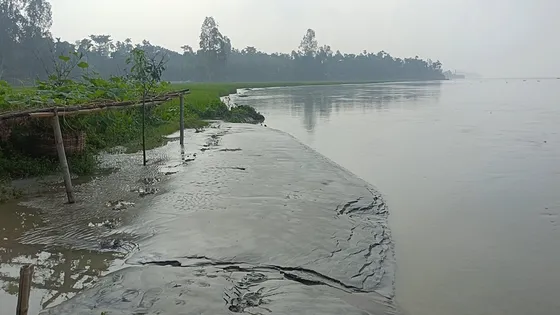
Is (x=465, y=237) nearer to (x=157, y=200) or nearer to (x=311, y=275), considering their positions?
(x=311, y=275)

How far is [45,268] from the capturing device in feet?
15.8

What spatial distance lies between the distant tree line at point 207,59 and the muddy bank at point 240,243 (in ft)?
60.5

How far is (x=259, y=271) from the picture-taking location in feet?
15.9

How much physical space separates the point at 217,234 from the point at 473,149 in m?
10.4

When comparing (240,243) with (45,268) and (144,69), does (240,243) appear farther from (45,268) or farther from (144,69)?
(144,69)

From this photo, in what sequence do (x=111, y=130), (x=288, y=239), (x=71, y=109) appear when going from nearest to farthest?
(x=288, y=239) < (x=71, y=109) < (x=111, y=130)

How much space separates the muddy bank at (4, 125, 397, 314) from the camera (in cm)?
419

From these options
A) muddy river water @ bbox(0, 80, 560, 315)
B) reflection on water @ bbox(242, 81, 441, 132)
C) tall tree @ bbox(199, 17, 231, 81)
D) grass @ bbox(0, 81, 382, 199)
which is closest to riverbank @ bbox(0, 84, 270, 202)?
grass @ bbox(0, 81, 382, 199)

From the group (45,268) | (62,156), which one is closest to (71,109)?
(62,156)

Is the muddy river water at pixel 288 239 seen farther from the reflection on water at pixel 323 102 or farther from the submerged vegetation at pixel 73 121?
the reflection on water at pixel 323 102

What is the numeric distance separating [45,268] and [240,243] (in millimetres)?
2066

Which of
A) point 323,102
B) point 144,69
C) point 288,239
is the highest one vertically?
point 144,69

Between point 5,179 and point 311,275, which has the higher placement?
point 5,179

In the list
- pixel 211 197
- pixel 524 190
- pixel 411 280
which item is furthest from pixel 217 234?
pixel 524 190
